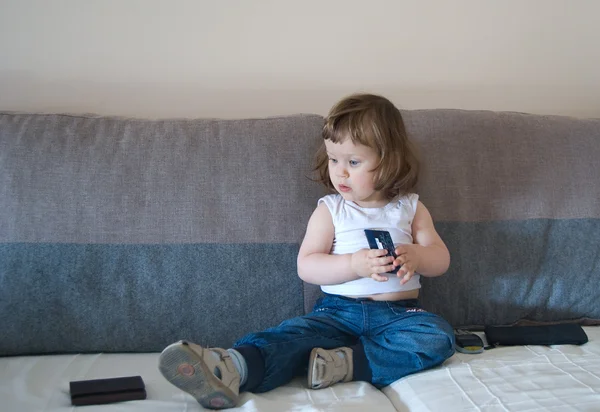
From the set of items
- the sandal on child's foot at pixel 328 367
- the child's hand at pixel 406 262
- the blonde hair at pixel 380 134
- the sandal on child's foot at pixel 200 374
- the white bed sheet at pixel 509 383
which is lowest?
the white bed sheet at pixel 509 383

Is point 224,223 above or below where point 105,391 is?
above

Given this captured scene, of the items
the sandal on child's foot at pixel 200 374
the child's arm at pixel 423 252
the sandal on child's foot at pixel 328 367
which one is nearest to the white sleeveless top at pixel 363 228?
the child's arm at pixel 423 252

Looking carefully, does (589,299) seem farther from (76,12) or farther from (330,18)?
(76,12)

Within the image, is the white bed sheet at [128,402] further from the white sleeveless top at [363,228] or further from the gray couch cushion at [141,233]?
the white sleeveless top at [363,228]

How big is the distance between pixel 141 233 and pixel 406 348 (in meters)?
0.71

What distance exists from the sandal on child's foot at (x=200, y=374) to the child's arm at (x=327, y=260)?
385 mm

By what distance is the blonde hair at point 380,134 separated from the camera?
161 cm

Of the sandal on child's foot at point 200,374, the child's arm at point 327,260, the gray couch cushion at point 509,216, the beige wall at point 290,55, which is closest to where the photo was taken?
the sandal on child's foot at point 200,374

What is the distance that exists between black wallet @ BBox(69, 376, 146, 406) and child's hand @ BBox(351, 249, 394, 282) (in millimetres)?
553

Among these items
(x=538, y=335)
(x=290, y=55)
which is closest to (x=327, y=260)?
(x=538, y=335)

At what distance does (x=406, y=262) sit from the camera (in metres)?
1.53

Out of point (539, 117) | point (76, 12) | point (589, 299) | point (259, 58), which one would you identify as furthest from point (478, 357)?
point (76, 12)

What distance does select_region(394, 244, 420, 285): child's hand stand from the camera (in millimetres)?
1513

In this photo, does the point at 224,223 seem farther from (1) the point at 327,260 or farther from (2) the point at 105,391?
(2) the point at 105,391
